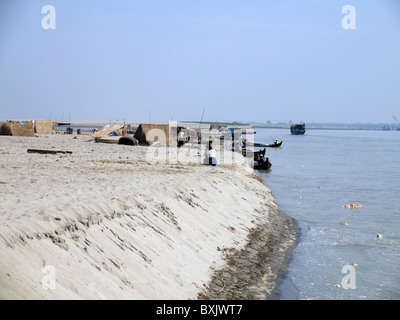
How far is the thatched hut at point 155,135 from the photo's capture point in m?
34.0

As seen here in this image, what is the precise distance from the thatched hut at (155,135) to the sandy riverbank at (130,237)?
58.4ft

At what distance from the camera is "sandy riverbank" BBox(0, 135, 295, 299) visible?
259 inches

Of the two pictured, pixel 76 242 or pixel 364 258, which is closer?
pixel 76 242

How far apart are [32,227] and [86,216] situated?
4.62 ft

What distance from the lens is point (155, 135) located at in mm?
34188

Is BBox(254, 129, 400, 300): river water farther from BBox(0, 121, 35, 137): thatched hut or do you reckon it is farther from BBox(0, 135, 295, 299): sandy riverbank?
BBox(0, 121, 35, 137): thatched hut

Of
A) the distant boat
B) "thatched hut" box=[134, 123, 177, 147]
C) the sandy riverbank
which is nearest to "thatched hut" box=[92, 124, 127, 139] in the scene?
"thatched hut" box=[134, 123, 177, 147]

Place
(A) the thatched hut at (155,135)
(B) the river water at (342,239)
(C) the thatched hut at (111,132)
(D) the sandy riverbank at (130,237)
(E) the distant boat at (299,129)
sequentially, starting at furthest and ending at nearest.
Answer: (E) the distant boat at (299,129) < (C) the thatched hut at (111,132) < (A) the thatched hut at (155,135) < (B) the river water at (342,239) < (D) the sandy riverbank at (130,237)

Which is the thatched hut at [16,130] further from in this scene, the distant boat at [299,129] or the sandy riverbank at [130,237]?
the distant boat at [299,129]

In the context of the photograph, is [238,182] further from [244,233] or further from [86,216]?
[86,216]

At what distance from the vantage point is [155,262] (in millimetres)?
8414

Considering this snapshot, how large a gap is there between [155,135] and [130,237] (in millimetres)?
25729

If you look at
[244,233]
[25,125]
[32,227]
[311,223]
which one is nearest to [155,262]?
[32,227]

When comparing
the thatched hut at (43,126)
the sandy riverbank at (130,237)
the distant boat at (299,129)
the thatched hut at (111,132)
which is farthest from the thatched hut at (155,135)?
the distant boat at (299,129)
